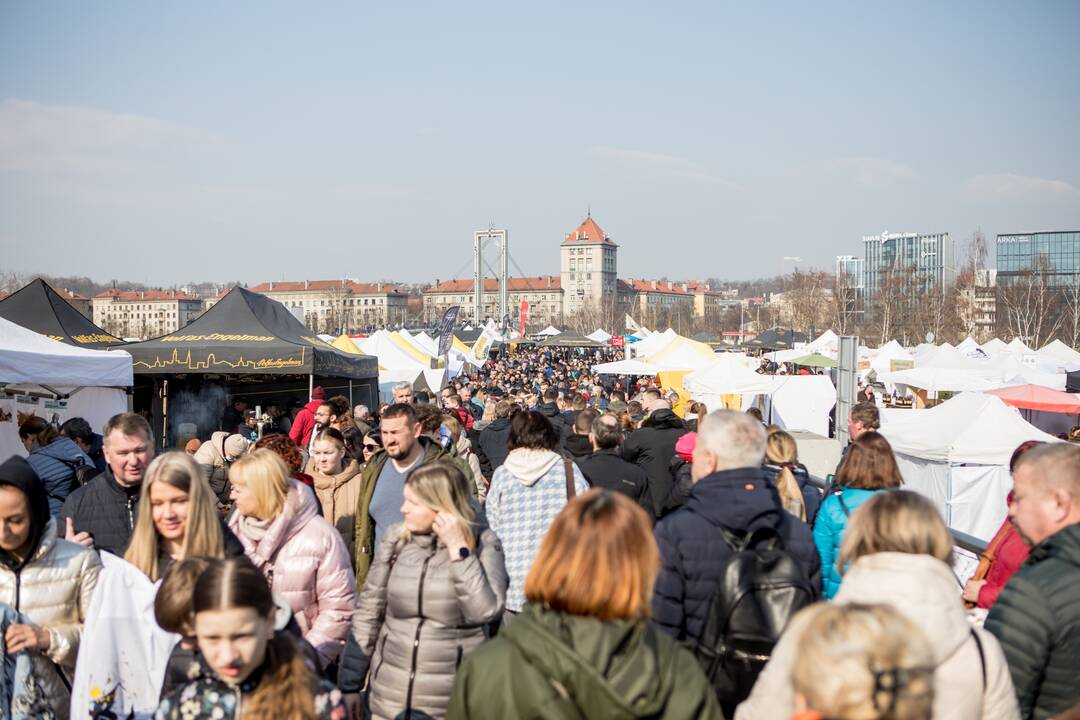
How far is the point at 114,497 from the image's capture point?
4.03 m

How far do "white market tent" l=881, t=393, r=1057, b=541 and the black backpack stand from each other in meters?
7.24

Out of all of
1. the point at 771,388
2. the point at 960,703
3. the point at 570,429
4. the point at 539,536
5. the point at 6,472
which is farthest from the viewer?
the point at 771,388

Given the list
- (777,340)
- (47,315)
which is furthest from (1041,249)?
(47,315)

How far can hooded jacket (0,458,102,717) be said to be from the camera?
304cm

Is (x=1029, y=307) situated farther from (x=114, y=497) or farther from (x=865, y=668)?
(x=865, y=668)

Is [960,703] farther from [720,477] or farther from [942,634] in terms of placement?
[720,477]

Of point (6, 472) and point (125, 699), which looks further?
point (6, 472)

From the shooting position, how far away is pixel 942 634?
2.29m

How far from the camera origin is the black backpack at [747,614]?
111 inches

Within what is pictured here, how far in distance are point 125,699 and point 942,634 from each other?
2.46 metres

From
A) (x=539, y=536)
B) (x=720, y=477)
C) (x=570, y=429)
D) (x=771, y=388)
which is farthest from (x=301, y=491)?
(x=771, y=388)

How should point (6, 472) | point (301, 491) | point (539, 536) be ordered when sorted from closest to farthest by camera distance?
point (6, 472)
point (301, 491)
point (539, 536)

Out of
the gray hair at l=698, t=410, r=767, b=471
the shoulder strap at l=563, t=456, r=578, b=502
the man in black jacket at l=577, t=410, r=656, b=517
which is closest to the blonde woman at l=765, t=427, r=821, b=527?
the man in black jacket at l=577, t=410, r=656, b=517

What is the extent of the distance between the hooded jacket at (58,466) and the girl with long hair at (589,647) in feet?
13.3
